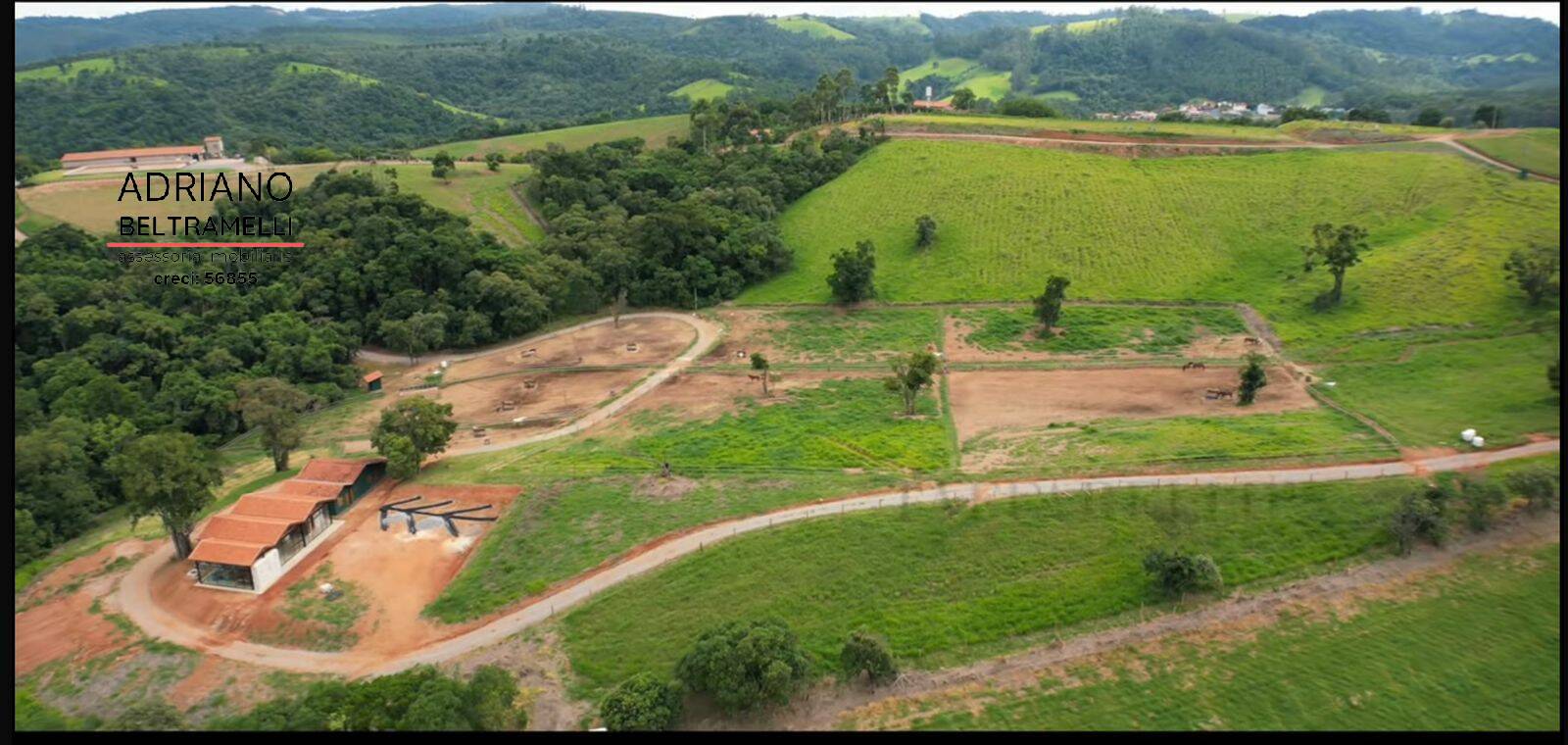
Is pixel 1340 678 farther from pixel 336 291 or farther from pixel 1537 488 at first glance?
pixel 336 291

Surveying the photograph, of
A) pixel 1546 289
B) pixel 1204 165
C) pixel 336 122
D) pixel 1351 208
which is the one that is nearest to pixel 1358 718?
pixel 1546 289

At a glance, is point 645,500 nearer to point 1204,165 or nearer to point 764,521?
point 764,521

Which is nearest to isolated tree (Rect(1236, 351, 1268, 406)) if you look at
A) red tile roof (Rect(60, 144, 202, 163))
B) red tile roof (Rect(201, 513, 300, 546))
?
red tile roof (Rect(201, 513, 300, 546))

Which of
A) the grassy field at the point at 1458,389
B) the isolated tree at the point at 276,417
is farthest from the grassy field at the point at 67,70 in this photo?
the grassy field at the point at 1458,389

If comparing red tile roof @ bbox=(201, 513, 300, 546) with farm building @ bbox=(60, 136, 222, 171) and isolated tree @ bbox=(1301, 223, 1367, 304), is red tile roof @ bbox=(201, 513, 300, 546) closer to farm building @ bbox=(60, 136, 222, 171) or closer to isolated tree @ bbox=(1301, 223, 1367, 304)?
isolated tree @ bbox=(1301, 223, 1367, 304)

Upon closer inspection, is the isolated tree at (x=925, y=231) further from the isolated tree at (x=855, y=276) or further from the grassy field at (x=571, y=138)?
the grassy field at (x=571, y=138)

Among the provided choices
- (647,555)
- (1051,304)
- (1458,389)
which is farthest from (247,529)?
(1458,389)
